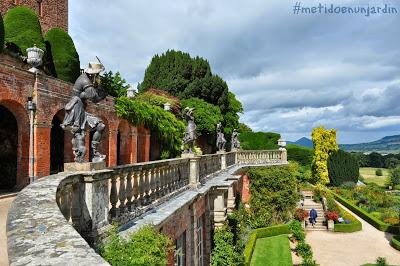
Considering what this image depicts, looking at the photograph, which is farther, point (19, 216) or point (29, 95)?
point (29, 95)

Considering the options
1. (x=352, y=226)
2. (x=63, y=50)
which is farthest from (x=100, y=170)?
(x=352, y=226)

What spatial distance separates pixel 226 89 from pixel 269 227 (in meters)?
21.2

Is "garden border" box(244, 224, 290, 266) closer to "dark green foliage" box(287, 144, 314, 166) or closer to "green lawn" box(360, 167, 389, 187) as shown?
"dark green foliage" box(287, 144, 314, 166)

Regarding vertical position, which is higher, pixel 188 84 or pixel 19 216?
pixel 188 84

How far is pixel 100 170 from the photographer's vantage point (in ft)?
17.0

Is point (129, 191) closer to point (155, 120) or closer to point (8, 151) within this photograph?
point (8, 151)

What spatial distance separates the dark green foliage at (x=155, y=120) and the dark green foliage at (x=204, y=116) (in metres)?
10.0

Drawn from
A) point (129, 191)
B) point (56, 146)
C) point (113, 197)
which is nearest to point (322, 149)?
point (56, 146)

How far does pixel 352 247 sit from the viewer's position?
73.6ft

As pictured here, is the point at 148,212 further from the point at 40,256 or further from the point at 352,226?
the point at 352,226

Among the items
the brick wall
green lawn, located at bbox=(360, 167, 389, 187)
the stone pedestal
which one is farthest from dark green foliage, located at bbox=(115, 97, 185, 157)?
green lawn, located at bbox=(360, 167, 389, 187)

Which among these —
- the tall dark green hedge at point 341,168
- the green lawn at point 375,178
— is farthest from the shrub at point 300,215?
the green lawn at point 375,178

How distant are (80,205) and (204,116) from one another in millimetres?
30868

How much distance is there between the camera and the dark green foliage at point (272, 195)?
25.3 meters
